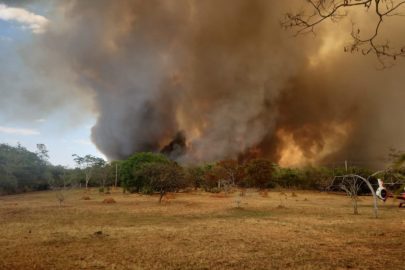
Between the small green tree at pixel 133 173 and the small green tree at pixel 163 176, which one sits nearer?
the small green tree at pixel 163 176

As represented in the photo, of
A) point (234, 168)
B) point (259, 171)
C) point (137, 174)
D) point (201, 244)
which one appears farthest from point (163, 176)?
point (259, 171)

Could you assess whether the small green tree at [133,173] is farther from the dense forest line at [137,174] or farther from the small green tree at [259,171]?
the small green tree at [259,171]

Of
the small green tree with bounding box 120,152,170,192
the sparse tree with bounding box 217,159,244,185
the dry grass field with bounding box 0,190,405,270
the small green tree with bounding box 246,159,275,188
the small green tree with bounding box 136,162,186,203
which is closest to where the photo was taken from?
the dry grass field with bounding box 0,190,405,270

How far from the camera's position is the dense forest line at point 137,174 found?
254ft

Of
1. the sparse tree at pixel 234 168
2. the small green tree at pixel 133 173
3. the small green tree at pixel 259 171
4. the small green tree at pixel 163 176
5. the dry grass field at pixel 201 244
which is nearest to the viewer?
the dry grass field at pixel 201 244

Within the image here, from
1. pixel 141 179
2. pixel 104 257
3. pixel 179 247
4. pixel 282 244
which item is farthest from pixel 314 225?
pixel 141 179

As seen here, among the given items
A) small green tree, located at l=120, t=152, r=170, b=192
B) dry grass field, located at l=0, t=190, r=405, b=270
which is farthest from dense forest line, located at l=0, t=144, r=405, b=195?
dry grass field, located at l=0, t=190, r=405, b=270

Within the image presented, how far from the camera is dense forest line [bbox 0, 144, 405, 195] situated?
3046 inches

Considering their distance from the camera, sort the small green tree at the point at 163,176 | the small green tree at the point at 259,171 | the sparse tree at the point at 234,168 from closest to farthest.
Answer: the small green tree at the point at 163,176 → the sparse tree at the point at 234,168 → the small green tree at the point at 259,171

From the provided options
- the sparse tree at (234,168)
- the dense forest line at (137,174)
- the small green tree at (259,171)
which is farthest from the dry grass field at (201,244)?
the small green tree at (259,171)

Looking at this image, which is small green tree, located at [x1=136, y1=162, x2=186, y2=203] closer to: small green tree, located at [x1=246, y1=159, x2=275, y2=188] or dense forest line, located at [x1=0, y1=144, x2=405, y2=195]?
dense forest line, located at [x1=0, y1=144, x2=405, y2=195]

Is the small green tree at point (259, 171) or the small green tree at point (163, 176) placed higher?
the small green tree at point (259, 171)

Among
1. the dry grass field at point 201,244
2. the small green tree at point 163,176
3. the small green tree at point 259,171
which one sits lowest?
the dry grass field at point 201,244

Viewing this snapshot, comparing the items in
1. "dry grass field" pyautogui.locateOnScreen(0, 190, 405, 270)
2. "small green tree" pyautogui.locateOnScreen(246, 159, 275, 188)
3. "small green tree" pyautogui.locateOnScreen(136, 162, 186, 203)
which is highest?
"small green tree" pyautogui.locateOnScreen(246, 159, 275, 188)
